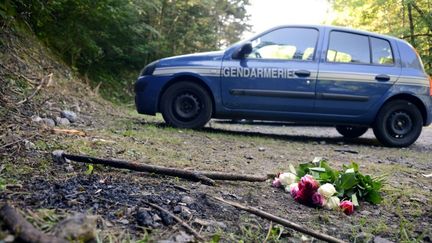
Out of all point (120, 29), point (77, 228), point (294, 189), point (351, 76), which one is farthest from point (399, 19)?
point (77, 228)

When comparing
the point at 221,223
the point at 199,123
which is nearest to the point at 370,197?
the point at 221,223

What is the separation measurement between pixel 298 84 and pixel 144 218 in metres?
4.74

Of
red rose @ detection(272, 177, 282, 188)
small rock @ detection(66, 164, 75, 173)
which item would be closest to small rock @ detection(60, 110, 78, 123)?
small rock @ detection(66, 164, 75, 173)

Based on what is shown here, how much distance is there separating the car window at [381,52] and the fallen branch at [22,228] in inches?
237

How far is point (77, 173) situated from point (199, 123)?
3.82 metres

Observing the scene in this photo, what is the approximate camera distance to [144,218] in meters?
2.04

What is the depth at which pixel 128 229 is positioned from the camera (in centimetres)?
194

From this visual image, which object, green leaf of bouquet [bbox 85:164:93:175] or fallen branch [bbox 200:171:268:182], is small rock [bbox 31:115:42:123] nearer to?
green leaf of bouquet [bbox 85:164:93:175]

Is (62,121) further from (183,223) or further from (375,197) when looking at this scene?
(375,197)

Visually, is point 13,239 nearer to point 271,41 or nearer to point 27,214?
point 27,214

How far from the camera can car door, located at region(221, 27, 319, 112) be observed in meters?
6.38

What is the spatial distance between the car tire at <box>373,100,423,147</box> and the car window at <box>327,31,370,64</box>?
842 millimetres

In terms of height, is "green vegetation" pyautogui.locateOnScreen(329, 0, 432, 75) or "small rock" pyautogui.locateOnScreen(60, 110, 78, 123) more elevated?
"green vegetation" pyautogui.locateOnScreen(329, 0, 432, 75)

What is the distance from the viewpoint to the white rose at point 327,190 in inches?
104
